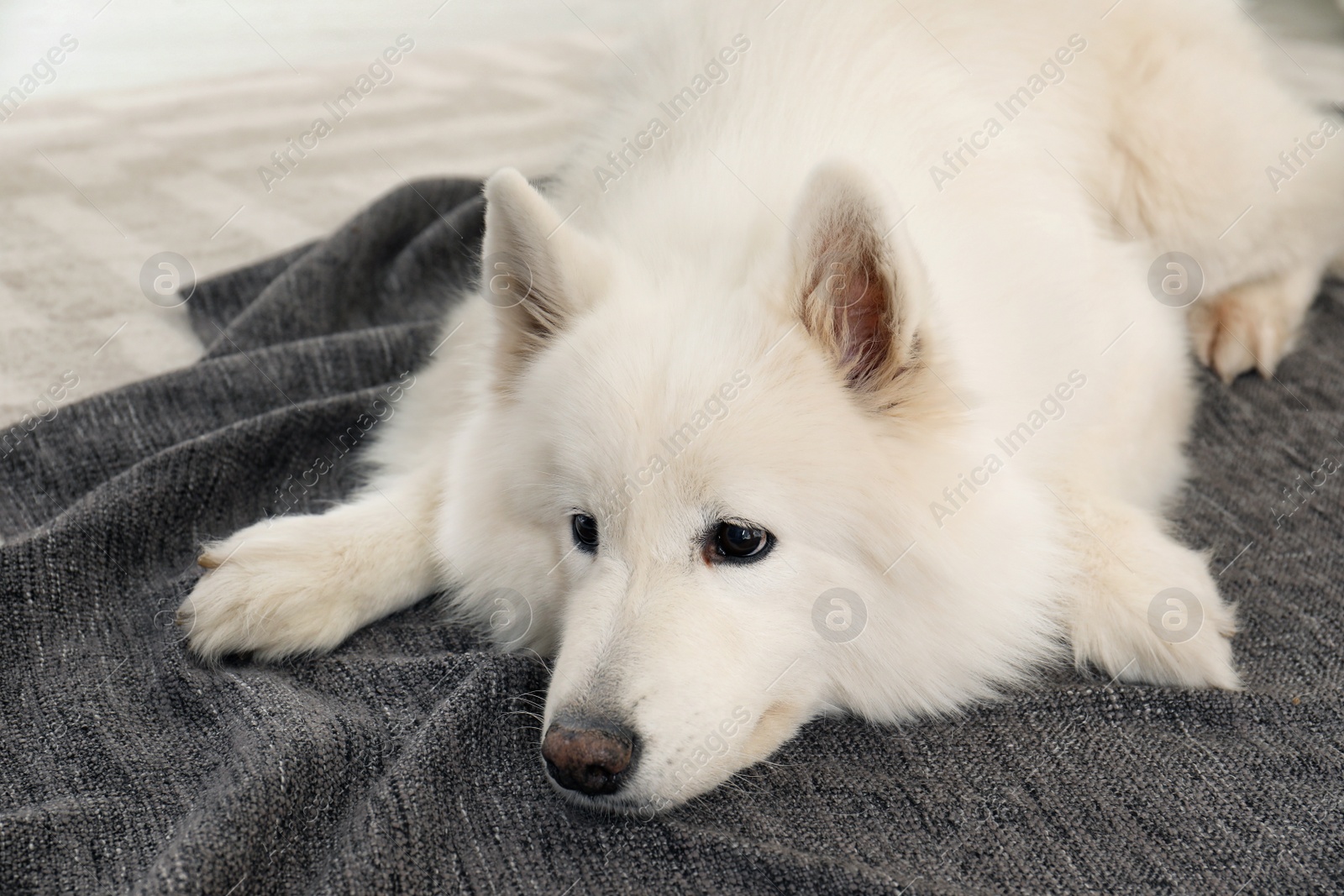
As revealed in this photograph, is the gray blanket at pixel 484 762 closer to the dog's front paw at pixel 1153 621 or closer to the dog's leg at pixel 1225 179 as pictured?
the dog's front paw at pixel 1153 621

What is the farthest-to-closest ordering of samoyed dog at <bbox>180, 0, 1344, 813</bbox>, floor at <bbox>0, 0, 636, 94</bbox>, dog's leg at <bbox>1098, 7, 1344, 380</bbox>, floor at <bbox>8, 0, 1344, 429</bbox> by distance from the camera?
floor at <bbox>0, 0, 636, 94</bbox>, floor at <bbox>8, 0, 1344, 429</bbox>, dog's leg at <bbox>1098, 7, 1344, 380</bbox>, samoyed dog at <bbox>180, 0, 1344, 813</bbox>

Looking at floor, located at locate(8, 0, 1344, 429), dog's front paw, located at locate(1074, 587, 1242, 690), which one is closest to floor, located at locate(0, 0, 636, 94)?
floor, located at locate(8, 0, 1344, 429)

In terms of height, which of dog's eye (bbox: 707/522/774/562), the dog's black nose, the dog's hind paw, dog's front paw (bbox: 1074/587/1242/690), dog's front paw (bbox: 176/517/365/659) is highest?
the dog's hind paw

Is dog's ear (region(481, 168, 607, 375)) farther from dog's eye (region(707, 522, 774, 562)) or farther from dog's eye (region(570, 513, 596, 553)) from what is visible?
dog's eye (region(707, 522, 774, 562))

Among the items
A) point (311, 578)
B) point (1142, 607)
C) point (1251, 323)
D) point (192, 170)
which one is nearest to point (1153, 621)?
point (1142, 607)

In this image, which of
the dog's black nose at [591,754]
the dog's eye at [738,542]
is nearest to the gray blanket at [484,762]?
the dog's black nose at [591,754]

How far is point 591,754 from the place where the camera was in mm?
1316

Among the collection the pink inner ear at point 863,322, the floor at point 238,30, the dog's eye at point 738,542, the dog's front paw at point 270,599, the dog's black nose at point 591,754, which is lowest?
the floor at point 238,30

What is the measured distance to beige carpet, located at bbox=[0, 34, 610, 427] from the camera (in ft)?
9.23

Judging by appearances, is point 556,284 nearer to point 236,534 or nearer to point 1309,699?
point 236,534

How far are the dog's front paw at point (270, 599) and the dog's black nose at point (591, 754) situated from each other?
2.13ft

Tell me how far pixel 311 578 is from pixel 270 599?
0.08 m

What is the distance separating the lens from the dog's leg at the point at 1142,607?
5.61 ft

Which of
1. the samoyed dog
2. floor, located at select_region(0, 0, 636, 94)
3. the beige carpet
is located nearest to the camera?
the samoyed dog
